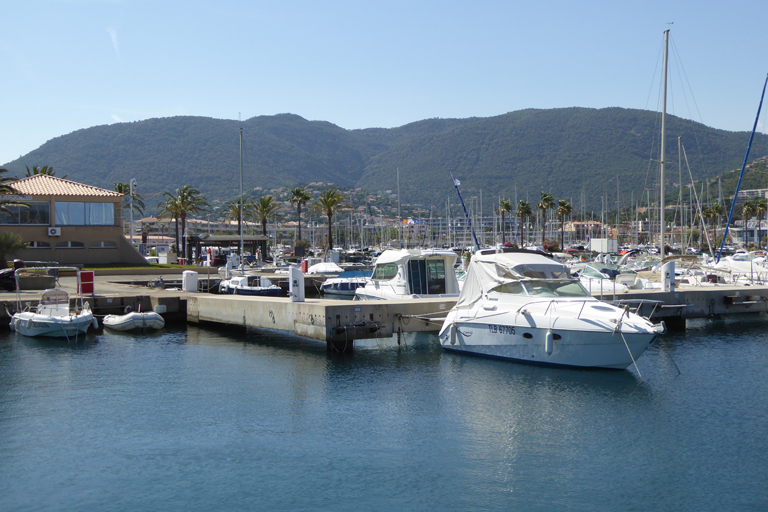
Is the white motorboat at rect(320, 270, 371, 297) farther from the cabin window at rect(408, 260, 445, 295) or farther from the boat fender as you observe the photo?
the boat fender

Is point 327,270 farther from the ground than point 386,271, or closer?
closer

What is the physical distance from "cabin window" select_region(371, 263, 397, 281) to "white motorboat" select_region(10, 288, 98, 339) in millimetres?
14239

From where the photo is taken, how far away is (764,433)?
1684cm

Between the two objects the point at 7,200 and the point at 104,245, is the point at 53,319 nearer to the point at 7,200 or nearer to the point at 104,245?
the point at 7,200

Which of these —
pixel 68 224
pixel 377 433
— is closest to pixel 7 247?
pixel 68 224

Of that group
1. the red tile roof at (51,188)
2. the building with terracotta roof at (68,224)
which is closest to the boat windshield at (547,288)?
the red tile roof at (51,188)

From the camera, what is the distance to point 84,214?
2242 inches

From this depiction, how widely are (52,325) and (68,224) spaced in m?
29.6

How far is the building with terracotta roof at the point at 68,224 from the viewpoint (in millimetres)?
54969

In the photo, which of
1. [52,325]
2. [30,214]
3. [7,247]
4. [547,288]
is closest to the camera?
[547,288]

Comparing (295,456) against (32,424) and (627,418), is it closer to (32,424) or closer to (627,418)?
(32,424)

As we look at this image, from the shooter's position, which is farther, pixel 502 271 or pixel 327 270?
pixel 327 270

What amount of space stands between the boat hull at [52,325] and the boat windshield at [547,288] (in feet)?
63.1

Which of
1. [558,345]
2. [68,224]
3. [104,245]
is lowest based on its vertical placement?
[558,345]
